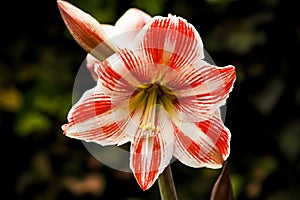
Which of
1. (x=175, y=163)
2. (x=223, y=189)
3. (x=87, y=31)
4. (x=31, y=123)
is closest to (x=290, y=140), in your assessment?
(x=175, y=163)

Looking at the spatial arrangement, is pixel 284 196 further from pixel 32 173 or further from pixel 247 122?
pixel 32 173

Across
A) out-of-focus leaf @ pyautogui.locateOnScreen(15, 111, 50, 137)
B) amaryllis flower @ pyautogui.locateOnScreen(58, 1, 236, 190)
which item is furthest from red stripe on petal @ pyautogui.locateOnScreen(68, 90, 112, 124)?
out-of-focus leaf @ pyautogui.locateOnScreen(15, 111, 50, 137)

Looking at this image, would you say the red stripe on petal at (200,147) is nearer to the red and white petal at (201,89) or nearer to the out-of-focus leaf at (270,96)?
the red and white petal at (201,89)

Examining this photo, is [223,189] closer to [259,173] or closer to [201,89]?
[201,89]

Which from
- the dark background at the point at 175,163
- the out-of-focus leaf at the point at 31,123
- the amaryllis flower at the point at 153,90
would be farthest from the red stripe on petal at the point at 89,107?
the out-of-focus leaf at the point at 31,123

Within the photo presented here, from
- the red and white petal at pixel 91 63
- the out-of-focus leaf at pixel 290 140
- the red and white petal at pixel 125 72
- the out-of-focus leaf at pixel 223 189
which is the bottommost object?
the out-of-focus leaf at pixel 290 140

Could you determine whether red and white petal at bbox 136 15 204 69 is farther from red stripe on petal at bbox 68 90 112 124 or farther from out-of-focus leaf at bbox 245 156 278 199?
out-of-focus leaf at bbox 245 156 278 199

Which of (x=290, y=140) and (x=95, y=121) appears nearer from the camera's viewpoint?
(x=95, y=121)
